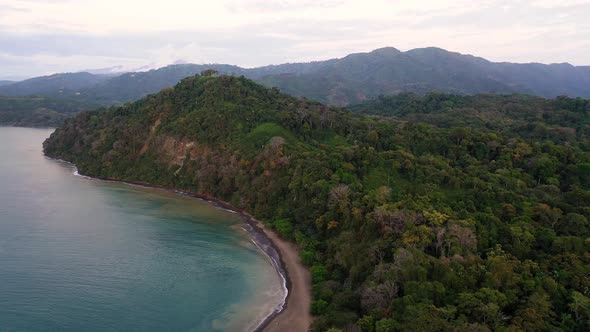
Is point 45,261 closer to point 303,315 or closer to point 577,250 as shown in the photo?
point 303,315

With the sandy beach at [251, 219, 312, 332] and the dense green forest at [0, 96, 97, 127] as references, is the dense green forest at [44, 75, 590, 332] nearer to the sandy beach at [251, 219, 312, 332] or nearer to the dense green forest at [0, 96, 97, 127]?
the sandy beach at [251, 219, 312, 332]

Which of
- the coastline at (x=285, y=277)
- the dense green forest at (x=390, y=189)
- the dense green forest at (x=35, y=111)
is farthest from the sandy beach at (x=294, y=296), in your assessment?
the dense green forest at (x=35, y=111)

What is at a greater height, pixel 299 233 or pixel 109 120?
pixel 109 120

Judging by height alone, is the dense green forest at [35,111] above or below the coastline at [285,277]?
Answer: above

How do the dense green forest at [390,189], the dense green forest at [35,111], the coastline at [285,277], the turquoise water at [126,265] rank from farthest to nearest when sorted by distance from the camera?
the dense green forest at [35,111], the coastline at [285,277], the turquoise water at [126,265], the dense green forest at [390,189]

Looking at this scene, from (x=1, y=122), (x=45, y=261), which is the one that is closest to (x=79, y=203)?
(x=45, y=261)

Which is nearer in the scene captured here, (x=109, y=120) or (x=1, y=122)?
(x=109, y=120)

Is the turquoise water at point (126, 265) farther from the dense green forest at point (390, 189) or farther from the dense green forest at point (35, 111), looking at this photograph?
the dense green forest at point (35, 111)
